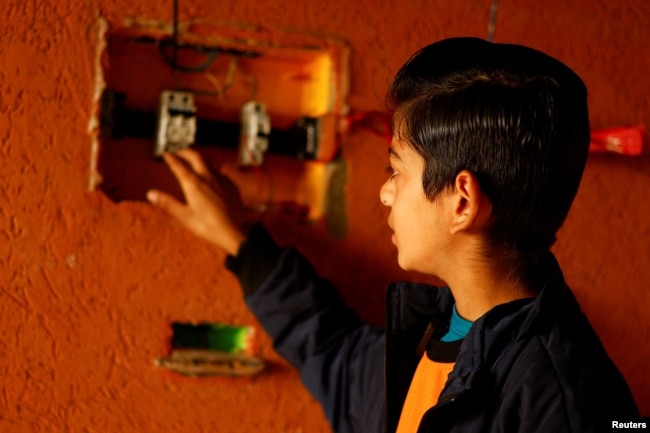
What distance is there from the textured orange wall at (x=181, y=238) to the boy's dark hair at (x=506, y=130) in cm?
38

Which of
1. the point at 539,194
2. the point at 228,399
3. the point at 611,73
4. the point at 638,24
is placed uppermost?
the point at 638,24

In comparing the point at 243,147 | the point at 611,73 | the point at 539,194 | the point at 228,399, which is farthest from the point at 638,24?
the point at 228,399

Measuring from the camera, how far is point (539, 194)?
40.8 inches

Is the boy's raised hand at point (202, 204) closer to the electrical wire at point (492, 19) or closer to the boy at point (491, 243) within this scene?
the boy at point (491, 243)

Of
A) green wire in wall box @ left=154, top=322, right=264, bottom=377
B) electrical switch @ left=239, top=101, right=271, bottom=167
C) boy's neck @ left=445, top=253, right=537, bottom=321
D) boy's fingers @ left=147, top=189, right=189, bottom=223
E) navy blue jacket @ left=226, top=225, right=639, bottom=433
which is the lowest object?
green wire in wall box @ left=154, top=322, right=264, bottom=377

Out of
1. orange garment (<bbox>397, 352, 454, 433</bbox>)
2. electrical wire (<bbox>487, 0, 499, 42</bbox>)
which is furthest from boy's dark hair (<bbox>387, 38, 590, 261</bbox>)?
electrical wire (<bbox>487, 0, 499, 42</bbox>)

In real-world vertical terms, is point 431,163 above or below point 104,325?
above

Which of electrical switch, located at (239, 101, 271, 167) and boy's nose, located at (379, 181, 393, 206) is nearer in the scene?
boy's nose, located at (379, 181, 393, 206)

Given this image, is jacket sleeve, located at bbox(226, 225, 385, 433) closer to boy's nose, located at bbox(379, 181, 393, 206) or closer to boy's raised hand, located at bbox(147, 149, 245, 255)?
boy's raised hand, located at bbox(147, 149, 245, 255)

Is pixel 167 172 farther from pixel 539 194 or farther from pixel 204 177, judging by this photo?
pixel 539 194

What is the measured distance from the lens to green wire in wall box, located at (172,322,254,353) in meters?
1.39

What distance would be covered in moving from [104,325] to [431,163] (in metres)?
0.63

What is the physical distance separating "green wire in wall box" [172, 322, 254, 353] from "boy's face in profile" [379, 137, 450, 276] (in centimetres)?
40

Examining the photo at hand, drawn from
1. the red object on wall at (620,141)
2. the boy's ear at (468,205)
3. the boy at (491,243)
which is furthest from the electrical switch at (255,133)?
the red object on wall at (620,141)
